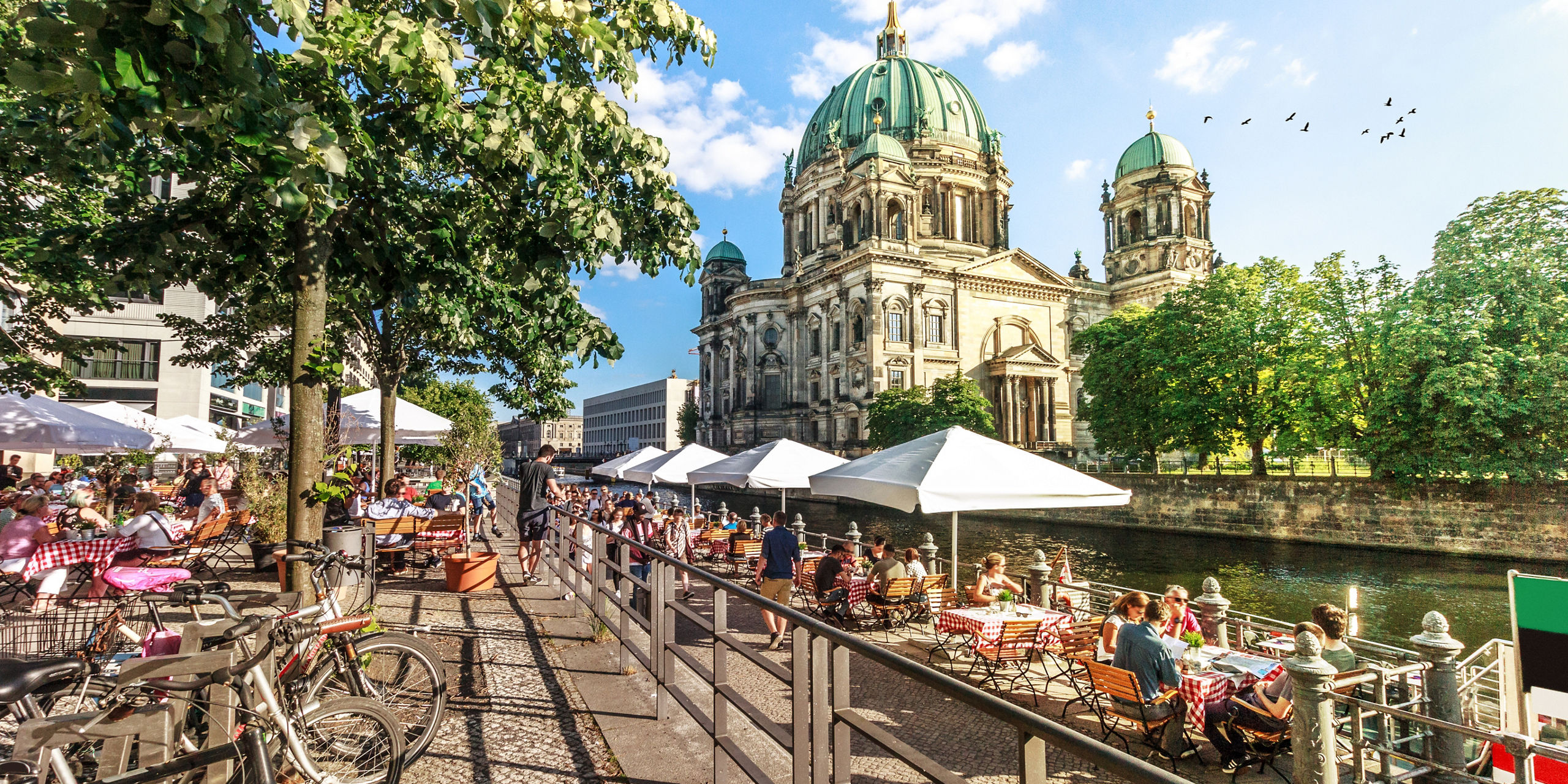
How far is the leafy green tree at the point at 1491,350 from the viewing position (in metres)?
24.3

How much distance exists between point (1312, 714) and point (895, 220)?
6966 centimetres

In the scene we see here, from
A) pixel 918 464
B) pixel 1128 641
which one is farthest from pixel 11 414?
pixel 1128 641

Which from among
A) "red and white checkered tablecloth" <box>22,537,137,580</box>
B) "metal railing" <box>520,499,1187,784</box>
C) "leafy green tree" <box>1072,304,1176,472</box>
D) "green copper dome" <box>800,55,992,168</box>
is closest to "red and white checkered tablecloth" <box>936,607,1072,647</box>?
"metal railing" <box>520,499,1187,784</box>

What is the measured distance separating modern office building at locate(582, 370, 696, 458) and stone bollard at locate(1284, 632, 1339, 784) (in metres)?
116

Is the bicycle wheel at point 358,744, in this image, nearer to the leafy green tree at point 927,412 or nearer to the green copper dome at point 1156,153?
the leafy green tree at point 927,412

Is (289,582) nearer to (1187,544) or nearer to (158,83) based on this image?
(158,83)

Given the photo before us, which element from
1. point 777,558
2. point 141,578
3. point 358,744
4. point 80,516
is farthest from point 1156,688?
point 80,516

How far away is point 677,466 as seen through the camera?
2020 centimetres

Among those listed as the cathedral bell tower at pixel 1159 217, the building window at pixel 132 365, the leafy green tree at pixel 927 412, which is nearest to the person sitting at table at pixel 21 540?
the building window at pixel 132 365

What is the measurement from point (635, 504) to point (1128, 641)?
12286 millimetres

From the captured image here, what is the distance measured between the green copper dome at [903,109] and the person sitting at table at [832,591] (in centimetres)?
7203

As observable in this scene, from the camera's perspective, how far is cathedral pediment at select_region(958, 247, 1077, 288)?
2726 inches

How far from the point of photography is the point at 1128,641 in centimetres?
698

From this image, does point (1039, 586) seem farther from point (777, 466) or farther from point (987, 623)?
point (777, 466)
